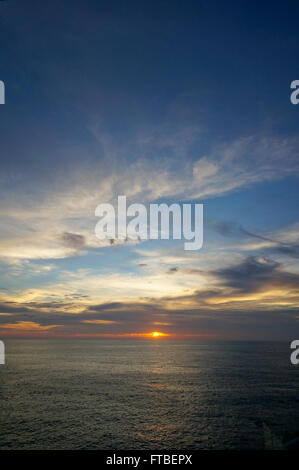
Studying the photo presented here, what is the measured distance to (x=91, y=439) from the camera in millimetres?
44562

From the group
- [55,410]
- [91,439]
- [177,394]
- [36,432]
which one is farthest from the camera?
[177,394]

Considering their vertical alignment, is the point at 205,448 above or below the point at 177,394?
above

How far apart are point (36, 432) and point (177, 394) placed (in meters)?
41.0

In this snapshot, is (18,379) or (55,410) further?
(18,379)

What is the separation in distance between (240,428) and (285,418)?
11.2 meters

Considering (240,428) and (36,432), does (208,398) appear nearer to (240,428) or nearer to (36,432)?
(240,428)

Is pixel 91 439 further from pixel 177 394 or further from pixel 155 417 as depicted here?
pixel 177 394

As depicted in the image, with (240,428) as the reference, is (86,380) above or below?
below

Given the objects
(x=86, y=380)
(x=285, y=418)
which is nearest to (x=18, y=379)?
(x=86, y=380)

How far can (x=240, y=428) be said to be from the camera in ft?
159
